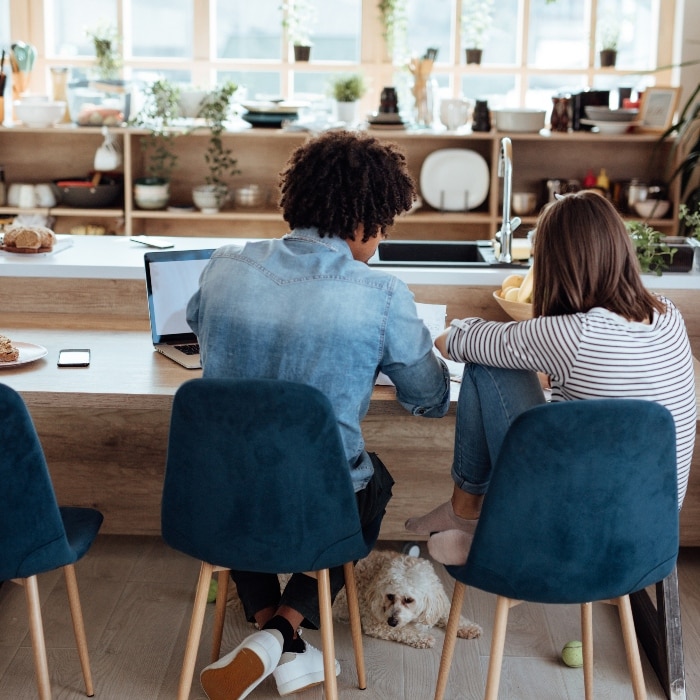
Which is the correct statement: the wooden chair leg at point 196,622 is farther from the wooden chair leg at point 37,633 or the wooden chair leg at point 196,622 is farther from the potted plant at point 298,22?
the potted plant at point 298,22

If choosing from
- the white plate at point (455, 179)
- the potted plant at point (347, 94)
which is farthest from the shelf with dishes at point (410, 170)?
the potted plant at point (347, 94)

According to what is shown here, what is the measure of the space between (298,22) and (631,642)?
387 centimetres

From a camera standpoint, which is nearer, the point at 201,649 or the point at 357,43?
the point at 201,649

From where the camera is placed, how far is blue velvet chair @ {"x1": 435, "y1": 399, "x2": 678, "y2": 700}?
5.39 feet

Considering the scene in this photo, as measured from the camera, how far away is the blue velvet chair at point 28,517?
1.78 meters

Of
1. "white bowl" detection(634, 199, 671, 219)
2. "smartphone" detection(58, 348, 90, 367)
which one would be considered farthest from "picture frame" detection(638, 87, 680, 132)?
"smartphone" detection(58, 348, 90, 367)

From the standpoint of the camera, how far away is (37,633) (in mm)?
1967

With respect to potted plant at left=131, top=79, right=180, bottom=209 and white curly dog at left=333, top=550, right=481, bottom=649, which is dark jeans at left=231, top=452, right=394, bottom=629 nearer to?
white curly dog at left=333, top=550, right=481, bottom=649

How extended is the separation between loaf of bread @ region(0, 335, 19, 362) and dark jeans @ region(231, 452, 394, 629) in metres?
0.69

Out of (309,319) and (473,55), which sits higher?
(473,55)

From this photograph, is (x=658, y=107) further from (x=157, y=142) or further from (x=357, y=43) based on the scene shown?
(x=157, y=142)

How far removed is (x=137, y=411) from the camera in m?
2.80

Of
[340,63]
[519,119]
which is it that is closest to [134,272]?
[519,119]

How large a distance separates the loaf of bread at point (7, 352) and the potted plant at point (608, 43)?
362 centimetres
